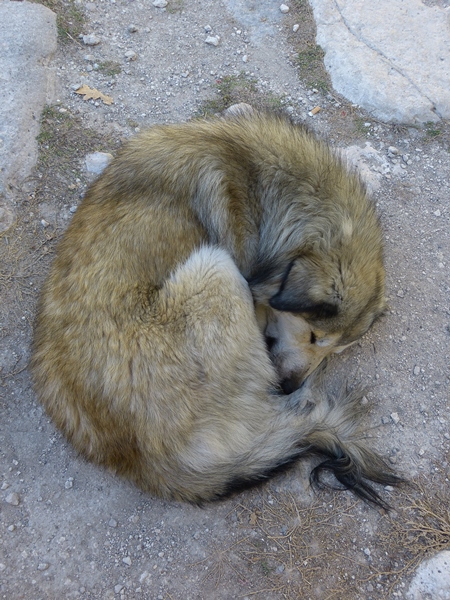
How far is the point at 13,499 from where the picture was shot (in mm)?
3203

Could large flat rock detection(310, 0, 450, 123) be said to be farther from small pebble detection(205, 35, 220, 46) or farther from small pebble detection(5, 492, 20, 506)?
small pebble detection(5, 492, 20, 506)

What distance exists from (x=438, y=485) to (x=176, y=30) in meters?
5.01

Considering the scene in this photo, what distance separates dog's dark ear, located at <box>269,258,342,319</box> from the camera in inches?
116

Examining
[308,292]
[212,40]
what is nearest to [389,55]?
[212,40]

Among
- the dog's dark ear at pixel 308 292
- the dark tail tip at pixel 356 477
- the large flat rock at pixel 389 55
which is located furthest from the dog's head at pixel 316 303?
the large flat rock at pixel 389 55

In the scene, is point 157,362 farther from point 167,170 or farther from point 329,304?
point 167,170

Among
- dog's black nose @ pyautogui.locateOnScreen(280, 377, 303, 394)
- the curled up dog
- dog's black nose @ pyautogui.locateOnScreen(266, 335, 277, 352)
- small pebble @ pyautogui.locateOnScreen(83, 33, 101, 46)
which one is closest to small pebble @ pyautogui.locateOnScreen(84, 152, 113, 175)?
the curled up dog

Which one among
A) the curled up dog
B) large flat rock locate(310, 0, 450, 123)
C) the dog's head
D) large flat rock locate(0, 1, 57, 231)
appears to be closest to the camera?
the curled up dog

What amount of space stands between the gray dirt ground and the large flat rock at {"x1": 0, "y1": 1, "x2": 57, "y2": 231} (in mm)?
116

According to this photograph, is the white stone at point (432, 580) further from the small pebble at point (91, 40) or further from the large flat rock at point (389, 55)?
the small pebble at point (91, 40)

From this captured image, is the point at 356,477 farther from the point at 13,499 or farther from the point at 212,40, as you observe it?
the point at 212,40

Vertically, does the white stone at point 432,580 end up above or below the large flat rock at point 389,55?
below

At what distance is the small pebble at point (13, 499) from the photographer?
126 inches

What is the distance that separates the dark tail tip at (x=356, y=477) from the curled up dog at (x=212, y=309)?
0.04 ft
